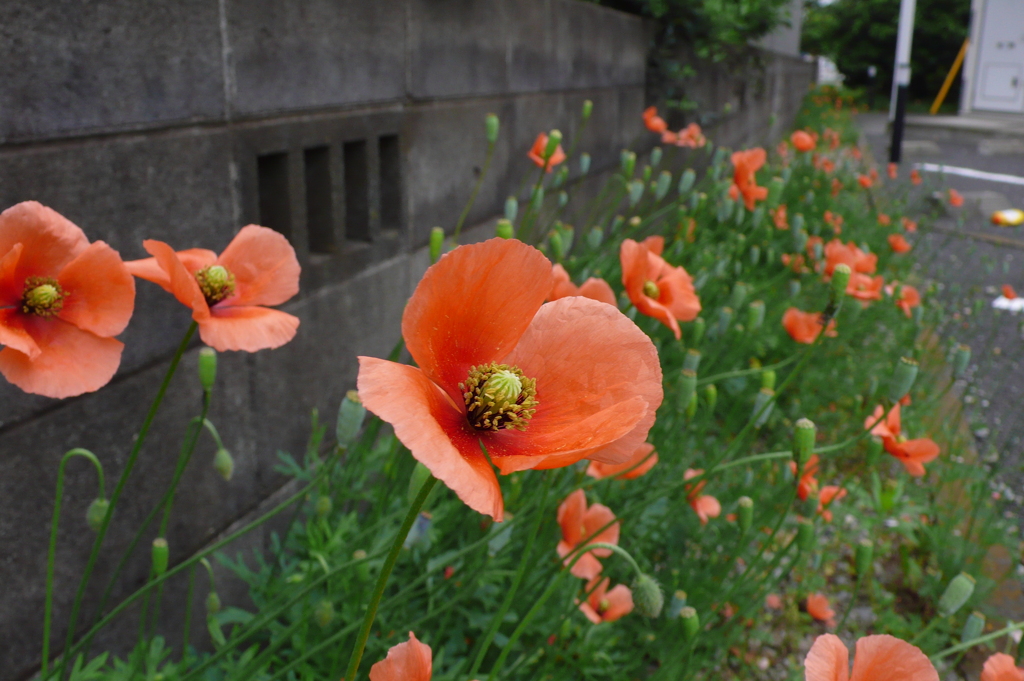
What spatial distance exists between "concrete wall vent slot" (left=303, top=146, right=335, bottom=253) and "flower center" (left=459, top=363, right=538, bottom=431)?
1.61 m

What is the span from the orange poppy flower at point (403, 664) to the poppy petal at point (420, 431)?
193 mm

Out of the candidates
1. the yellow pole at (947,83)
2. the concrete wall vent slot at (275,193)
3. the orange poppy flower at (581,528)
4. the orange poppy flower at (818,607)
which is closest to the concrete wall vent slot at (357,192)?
the concrete wall vent slot at (275,193)

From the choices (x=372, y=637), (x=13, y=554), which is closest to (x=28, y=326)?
(x=13, y=554)

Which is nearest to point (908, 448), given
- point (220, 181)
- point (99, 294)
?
point (220, 181)

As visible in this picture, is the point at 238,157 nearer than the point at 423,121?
Yes

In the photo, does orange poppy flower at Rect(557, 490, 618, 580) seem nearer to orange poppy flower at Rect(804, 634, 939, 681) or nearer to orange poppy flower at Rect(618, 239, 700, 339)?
orange poppy flower at Rect(618, 239, 700, 339)

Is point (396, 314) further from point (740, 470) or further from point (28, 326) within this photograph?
point (28, 326)

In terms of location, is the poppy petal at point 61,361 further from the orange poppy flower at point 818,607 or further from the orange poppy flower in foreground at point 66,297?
the orange poppy flower at point 818,607

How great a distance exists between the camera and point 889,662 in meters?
0.90

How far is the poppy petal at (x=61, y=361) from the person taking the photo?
957mm

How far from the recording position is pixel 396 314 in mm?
2760

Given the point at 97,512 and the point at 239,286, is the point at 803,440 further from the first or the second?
the point at 97,512

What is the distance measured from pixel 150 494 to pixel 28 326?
882 mm

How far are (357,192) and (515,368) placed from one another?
1.81m
